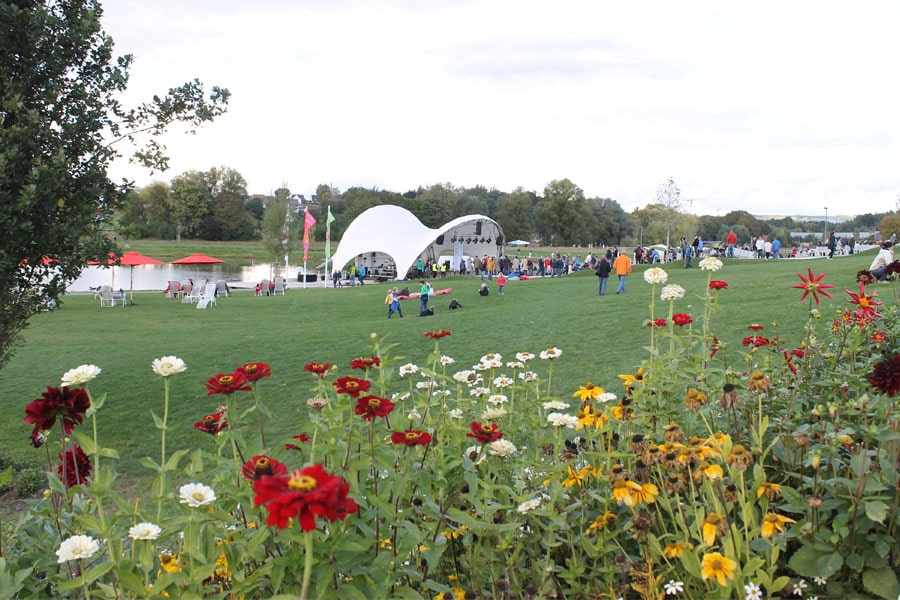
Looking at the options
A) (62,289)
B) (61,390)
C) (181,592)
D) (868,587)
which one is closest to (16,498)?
(62,289)

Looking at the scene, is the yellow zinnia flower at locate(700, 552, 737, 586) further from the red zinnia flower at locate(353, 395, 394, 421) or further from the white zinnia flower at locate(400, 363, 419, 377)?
the white zinnia flower at locate(400, 363, 419, 377)

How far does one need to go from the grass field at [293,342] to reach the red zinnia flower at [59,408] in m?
1.70

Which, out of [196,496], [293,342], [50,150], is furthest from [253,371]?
[293,342]

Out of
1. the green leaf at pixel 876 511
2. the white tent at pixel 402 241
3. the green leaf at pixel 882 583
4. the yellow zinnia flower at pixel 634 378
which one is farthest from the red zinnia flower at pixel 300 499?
the white tent at pixel 402 241

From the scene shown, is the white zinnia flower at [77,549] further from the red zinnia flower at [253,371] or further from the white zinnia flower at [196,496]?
the red zinnia flower at [253,371]

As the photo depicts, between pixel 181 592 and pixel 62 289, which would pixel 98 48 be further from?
pixel 181 592

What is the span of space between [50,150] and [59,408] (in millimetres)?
5377

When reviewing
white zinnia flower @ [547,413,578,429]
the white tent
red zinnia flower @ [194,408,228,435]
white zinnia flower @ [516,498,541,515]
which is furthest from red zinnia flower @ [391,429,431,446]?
the white tent

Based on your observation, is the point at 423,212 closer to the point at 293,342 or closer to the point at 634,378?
the point at 293,342

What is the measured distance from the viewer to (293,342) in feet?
44.3

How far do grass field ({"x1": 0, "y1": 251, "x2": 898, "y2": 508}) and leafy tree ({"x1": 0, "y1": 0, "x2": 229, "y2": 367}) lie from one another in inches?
88.2

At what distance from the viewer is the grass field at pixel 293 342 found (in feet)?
26.9

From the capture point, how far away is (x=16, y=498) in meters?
6.35

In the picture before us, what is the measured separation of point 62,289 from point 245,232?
8538 cm
